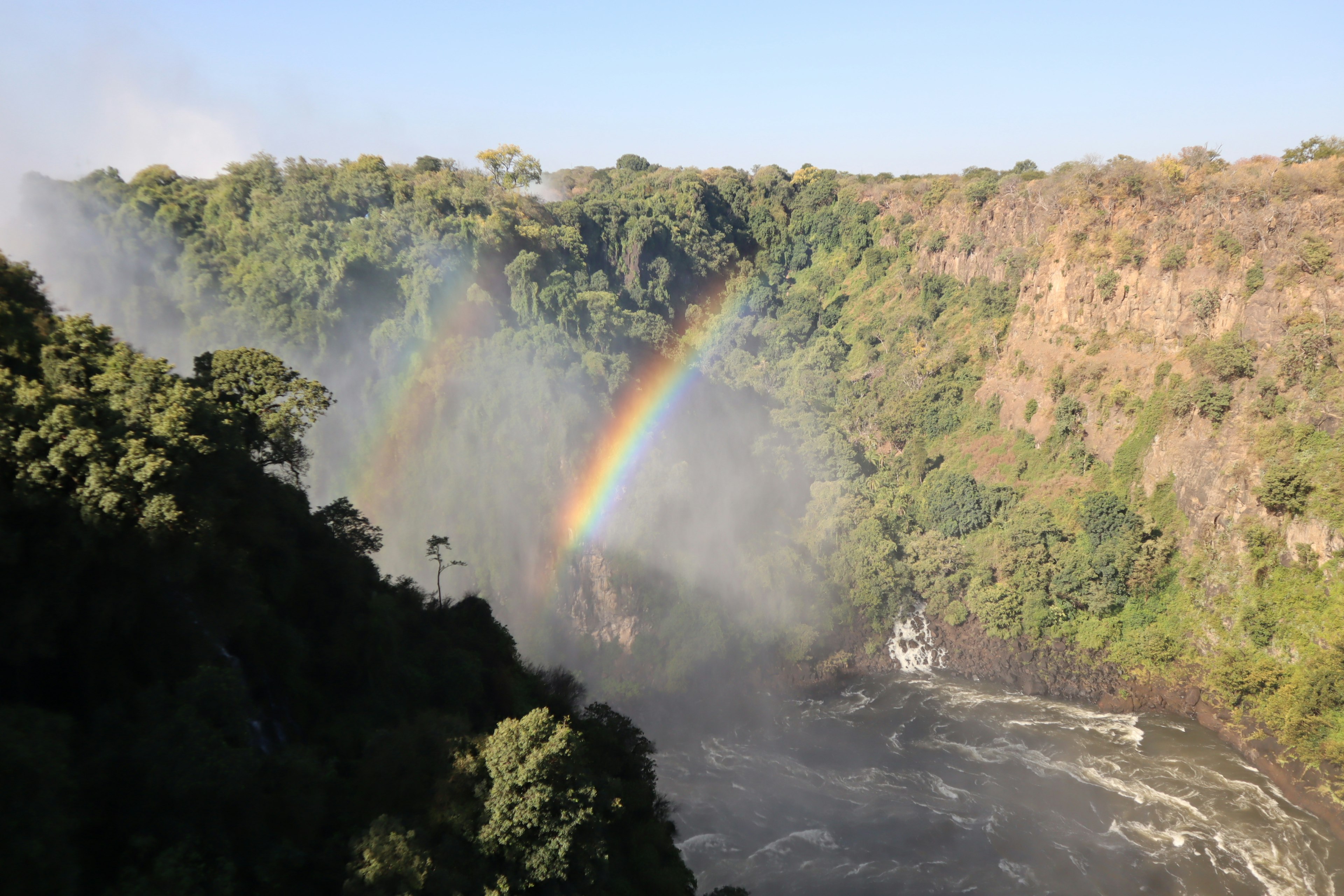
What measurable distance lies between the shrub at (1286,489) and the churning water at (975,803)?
1469 centimetres

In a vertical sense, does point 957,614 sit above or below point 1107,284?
below

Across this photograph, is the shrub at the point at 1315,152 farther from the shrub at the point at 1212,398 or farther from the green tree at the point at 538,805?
the green tree at the point at 538,805

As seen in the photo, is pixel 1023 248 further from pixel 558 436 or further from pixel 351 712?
pixel 351 712

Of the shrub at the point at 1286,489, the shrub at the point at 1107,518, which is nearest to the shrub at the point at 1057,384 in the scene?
the shrub at the point at 1107,518

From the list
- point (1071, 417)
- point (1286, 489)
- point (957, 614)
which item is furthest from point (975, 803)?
point (1071, 417)

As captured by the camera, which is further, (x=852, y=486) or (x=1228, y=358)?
(x=852, y=486)

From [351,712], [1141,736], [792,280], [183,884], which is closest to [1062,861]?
[1141,736]

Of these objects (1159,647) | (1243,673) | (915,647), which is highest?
(915,647)

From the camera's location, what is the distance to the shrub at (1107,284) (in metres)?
Answer: 59.6

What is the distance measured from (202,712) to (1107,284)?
66.2m

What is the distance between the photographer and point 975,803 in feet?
135

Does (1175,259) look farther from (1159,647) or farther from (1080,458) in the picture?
(1159,647)

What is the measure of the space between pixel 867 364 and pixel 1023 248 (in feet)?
62.0

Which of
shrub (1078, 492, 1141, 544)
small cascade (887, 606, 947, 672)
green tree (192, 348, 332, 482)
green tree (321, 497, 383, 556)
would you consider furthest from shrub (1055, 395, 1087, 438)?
green tree (192, 348, 332, 482)
